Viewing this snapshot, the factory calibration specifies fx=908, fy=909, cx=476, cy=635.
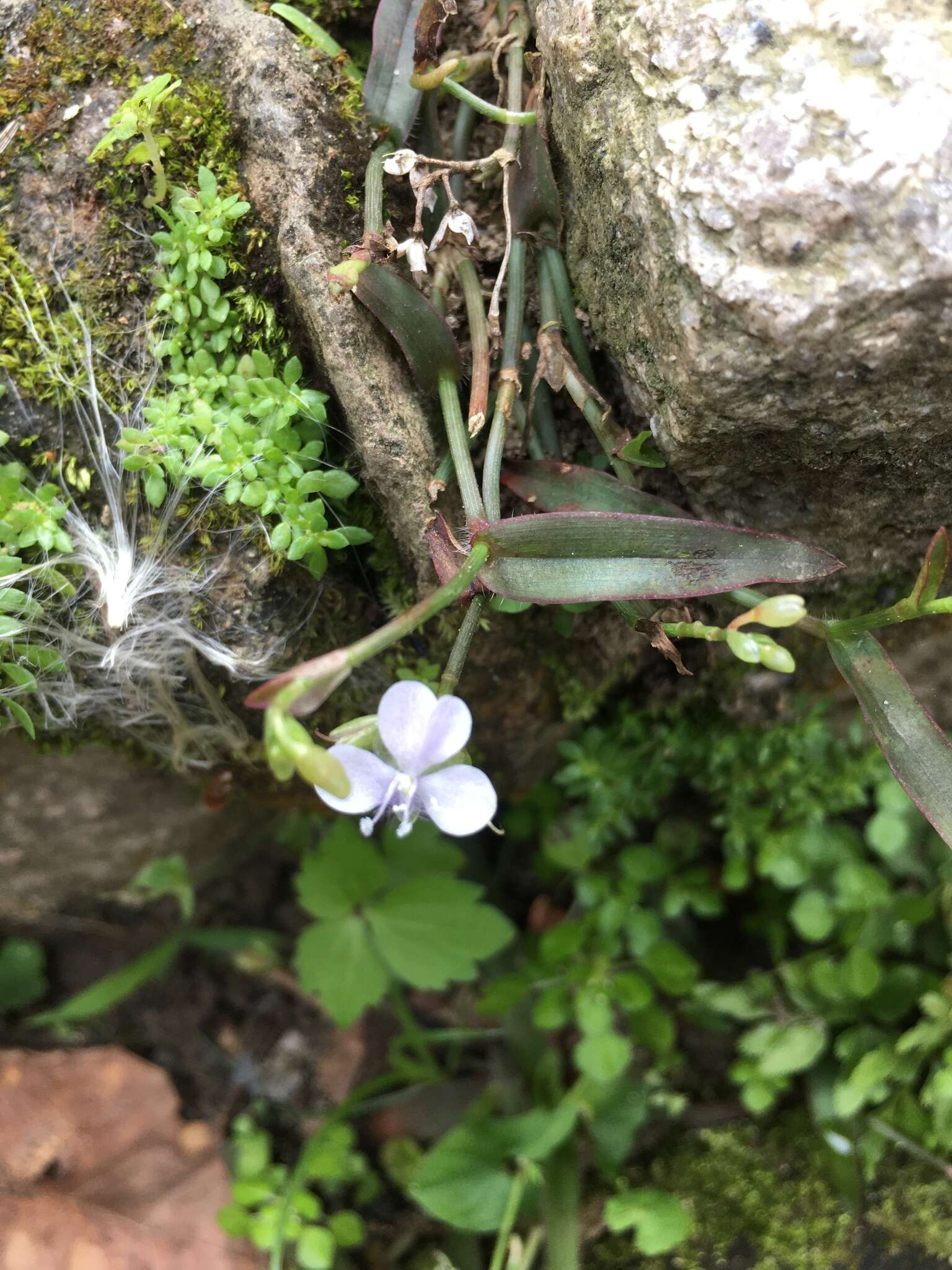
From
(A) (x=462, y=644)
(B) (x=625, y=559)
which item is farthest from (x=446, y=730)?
(B) (x=625, y=559)

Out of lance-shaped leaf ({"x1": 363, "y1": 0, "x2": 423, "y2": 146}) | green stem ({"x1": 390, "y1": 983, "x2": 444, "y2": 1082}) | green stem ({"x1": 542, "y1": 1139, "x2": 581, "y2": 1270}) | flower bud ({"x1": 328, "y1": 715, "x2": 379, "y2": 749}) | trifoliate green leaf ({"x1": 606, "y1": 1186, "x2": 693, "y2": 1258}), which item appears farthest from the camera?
green stem ({"x1": 390, "y1": 983, "x2": 444, "y2": 1082})

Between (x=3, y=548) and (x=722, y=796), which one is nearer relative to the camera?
(x=3, y=548)

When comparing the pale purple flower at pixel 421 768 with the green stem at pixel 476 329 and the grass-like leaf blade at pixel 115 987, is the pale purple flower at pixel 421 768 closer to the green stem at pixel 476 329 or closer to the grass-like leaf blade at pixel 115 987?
the green stem at pixel 476 329

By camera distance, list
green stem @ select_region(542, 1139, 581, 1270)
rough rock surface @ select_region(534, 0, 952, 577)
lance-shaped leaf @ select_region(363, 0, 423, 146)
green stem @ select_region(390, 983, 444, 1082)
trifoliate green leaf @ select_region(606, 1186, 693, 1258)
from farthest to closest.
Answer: green stem @ select_region(390, 983, 444, 1082), green stem @ select_region(542, 1139, 581, 1270), trifoliate green leaf @ select_region(606, 1186, 693, 1258), lance-shaped leaf @ select_region(363, 0, 423, 146), rough rock surface @ select_region(534, 0, 952, 577)


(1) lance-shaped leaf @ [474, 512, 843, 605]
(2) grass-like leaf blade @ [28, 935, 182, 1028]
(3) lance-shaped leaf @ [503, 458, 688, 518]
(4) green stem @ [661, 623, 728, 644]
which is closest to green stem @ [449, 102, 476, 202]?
(3) lance-shaped leaf @ [503, 458, 688, 518]

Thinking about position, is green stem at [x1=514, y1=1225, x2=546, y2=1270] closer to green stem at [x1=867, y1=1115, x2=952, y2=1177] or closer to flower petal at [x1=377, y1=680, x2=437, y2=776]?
green stem at [x1=867, y1=1115, x2=952, y2=1177]

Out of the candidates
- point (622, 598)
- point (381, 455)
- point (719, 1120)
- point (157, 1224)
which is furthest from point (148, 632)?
point (719, 1120)

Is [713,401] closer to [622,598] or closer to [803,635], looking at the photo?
[622,598]
